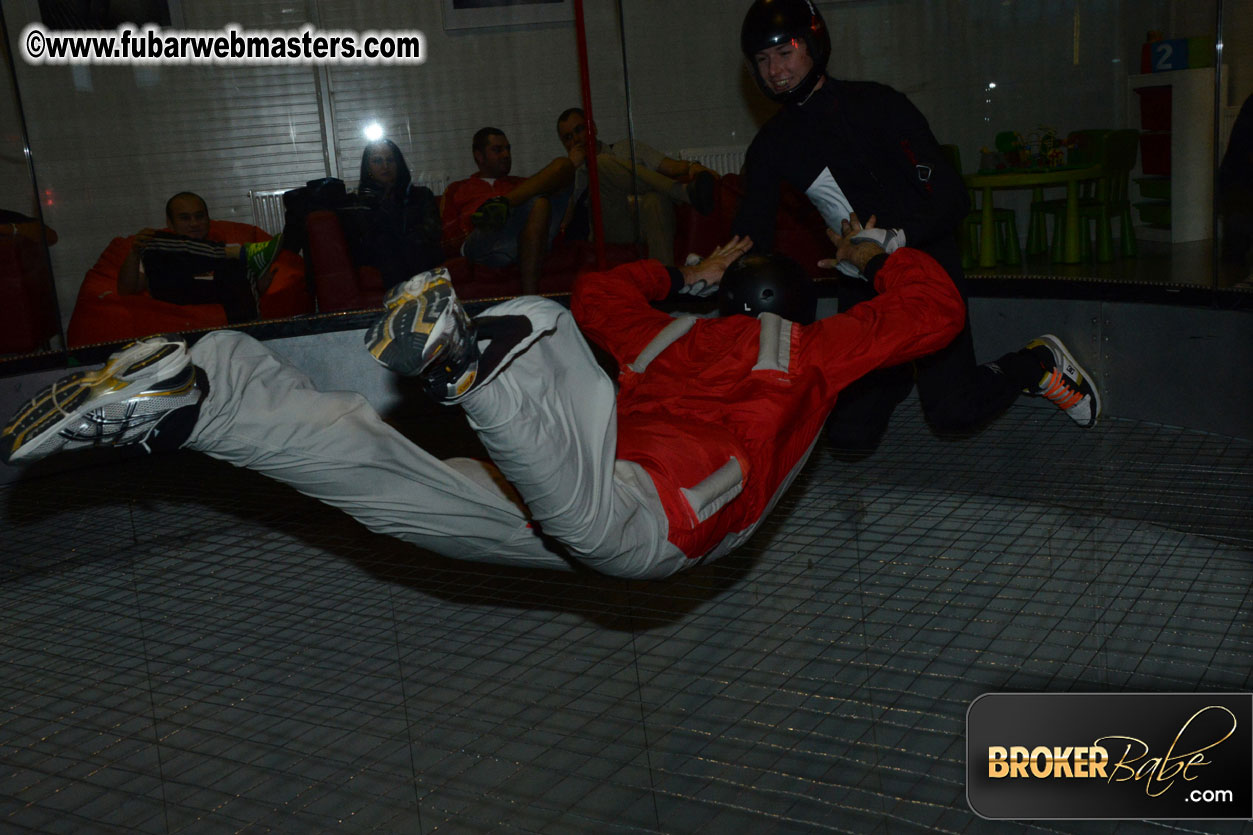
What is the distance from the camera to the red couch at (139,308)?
459 cm

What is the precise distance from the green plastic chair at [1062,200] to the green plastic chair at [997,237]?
8 cm

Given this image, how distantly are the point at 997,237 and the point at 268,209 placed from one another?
386 centimetres

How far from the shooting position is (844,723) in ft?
8.68

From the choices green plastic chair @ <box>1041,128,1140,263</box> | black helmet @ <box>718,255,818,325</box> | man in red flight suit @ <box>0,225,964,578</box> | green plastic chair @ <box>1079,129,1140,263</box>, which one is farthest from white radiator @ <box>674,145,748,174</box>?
man in red flight suit @ <box>0,225,964,578</box>

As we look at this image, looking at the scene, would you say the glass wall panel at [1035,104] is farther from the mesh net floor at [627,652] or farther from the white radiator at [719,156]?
the mesh net floor at [627,652]

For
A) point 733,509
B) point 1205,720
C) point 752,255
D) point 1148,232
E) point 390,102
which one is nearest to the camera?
point 1205,720

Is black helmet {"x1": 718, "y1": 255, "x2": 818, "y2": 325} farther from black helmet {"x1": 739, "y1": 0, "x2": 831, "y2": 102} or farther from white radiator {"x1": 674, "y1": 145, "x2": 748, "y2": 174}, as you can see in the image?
white radiator {"x1": 674, "y1": 145, "x2": 748, "y2": 174}

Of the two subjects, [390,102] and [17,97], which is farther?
[390,102]

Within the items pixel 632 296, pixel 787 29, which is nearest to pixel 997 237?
pixel 787 29

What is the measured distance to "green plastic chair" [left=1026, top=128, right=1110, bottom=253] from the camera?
4801 millimetres

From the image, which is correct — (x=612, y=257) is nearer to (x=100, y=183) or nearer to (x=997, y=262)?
(x=997, y=262)

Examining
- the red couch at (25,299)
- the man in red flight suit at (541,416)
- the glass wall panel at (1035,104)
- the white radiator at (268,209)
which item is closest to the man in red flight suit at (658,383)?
the man in red flight suit at (541,416)

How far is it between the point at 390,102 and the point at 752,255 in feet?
11.1

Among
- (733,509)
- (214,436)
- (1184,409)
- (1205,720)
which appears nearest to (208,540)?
(214,436)
